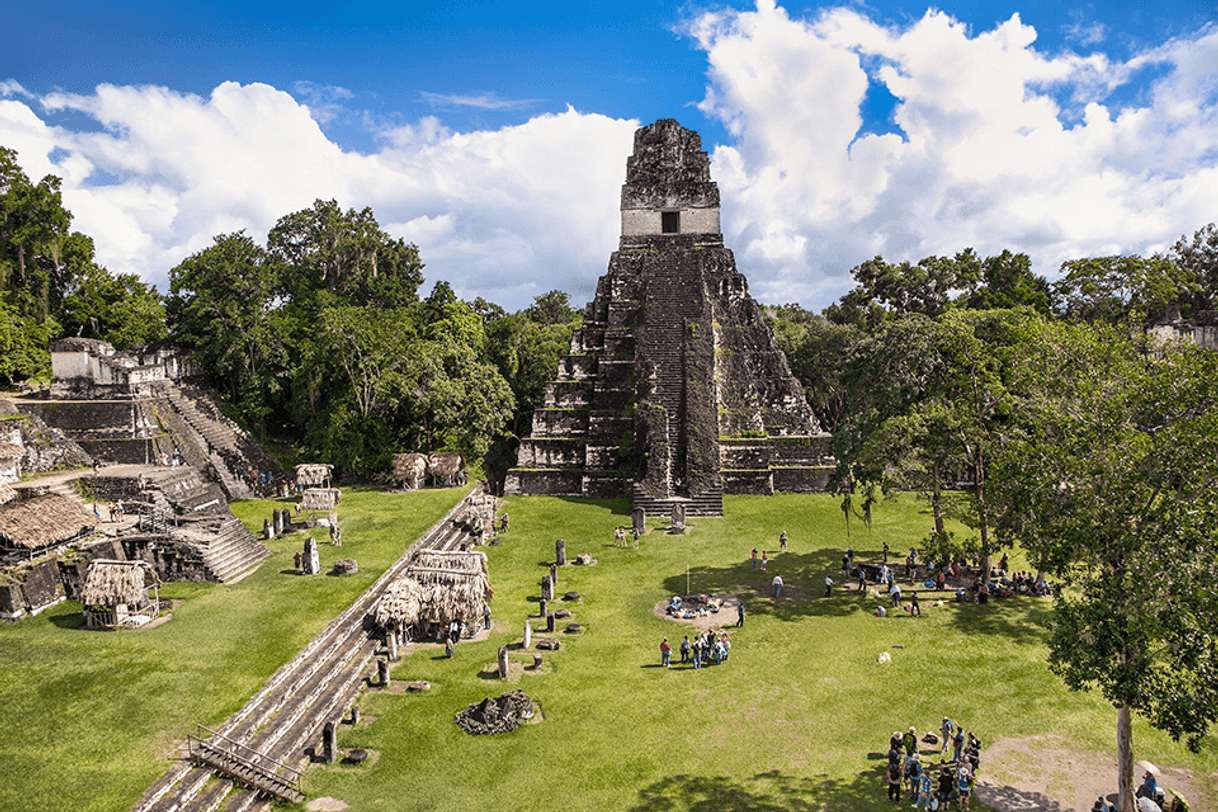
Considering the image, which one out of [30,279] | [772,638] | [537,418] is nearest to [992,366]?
[772,638]

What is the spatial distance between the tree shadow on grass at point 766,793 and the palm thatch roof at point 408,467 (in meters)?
22.9

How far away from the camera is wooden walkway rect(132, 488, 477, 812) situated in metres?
12.0

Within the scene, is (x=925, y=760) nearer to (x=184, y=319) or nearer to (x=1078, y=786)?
(x=1078, y=786)

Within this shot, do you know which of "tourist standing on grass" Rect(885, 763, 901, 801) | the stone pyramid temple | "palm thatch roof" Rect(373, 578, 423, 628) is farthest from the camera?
the stone pyramid temple

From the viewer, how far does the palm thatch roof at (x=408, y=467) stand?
32812mm

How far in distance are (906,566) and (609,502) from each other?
44.9 feet

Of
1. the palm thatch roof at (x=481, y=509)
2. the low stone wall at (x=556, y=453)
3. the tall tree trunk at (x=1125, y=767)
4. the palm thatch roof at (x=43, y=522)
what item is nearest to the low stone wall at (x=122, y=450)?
the palm thatch roof at (x=43, y=522)

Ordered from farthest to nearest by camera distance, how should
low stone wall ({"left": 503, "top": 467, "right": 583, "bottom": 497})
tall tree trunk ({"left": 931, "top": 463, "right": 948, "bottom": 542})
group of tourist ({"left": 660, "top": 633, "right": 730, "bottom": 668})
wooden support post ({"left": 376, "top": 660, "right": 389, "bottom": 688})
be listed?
low stone wall ({"left": 503, "top": 467, "right": 583, "bottom": 497}) < tall tree trunk ({"left": 931, "top": 463, "right": 948, "bottom": 542}) < group of tourist ({"left": 660, "top": 633, "right": 730, "bottom": 668}) < wooden support post ({"left": 376, "top": 660, "right": 389, "bottom": 688})

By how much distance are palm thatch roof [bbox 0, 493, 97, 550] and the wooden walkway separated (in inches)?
345

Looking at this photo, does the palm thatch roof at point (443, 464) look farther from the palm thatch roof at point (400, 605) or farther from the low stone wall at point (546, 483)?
the palm thatch roof at point (400, 605)

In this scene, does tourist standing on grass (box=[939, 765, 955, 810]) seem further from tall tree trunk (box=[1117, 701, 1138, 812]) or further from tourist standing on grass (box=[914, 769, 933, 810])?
tall tree trunk (box=[1117, 701, 1138, 812])

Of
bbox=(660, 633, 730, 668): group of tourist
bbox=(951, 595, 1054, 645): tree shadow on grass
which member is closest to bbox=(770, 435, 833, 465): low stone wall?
bbox=(951, 595, 1054, 645): tree shadow on grass

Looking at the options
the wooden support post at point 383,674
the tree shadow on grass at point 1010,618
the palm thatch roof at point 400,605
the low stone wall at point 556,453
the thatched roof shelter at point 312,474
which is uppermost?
the low stone wall at point 556,453

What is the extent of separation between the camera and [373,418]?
119 feet
